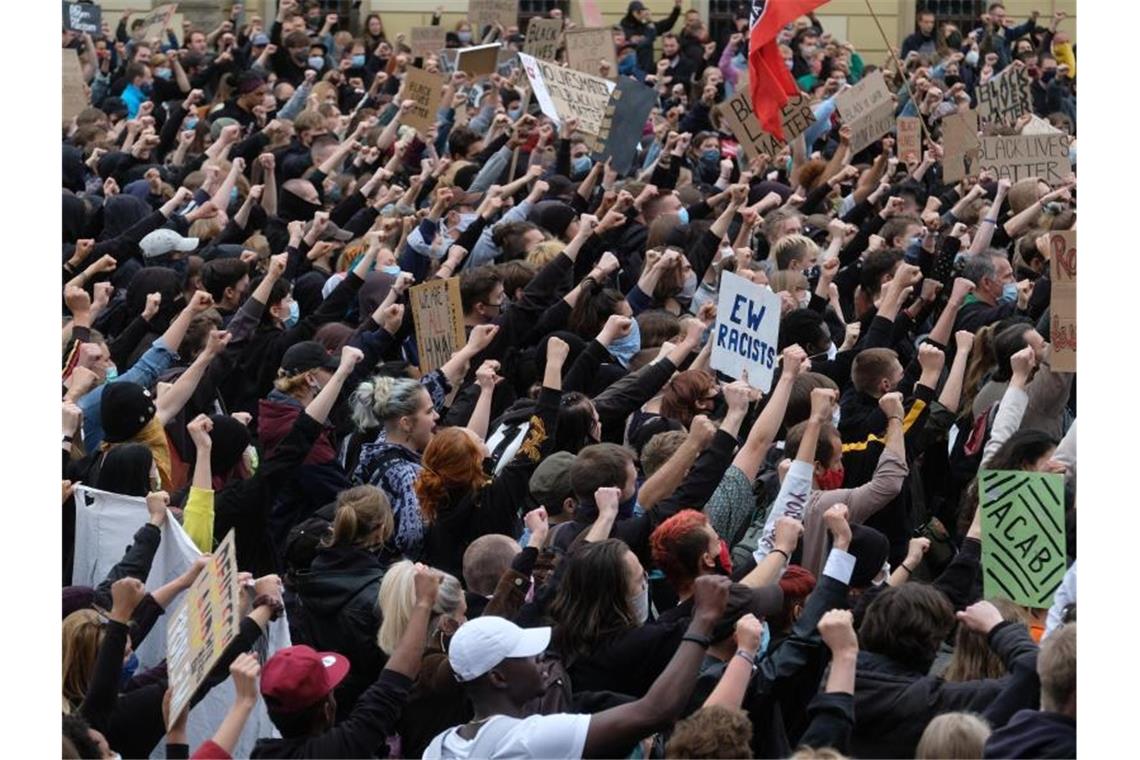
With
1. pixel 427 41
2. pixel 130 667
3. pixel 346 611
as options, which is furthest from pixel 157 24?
pixel 130 667

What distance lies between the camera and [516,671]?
5281 millimetres

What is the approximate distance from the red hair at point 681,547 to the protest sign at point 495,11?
16.1 meters

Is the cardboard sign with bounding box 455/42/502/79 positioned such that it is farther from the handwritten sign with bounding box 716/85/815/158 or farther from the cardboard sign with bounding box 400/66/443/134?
the handwritten sign with bounding box 716/85/815/158

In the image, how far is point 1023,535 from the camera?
590 centimetres

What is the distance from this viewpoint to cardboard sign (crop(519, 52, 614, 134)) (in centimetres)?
1446

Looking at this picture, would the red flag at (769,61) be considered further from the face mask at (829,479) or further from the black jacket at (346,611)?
the black jacket at (346,611)

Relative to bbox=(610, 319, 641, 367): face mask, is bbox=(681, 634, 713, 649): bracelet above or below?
above

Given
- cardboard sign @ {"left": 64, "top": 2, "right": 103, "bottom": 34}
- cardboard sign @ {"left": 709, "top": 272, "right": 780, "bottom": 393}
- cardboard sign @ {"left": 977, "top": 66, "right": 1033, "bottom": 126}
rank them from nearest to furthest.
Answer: cardboard sign @ {"left": 709, "top": 272, "right": 780, "bottom": 393} < cardboard sign @ {"left": 977, "top": 66, "right": 1033, "bottom": 126} < cardboard sign @ {"left": 64, "top": 2, "right": 103, "bottom": 34}

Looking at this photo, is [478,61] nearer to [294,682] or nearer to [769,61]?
[769,61]

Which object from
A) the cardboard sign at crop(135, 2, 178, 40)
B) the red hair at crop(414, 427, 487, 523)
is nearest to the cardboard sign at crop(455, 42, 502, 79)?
the cardboard sign at crop(135, 2, 178, 40)

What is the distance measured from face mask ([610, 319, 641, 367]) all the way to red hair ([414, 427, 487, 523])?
209 centimetres

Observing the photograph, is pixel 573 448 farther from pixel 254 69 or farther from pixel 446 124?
pixel 254 69

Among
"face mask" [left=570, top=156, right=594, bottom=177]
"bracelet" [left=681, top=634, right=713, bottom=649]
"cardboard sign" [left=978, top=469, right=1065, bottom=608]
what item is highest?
"cardboard sign" [left=978, top=469, right=1065, bottom=608]

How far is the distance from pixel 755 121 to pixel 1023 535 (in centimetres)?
823
